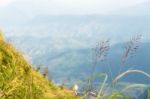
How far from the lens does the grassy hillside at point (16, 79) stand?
365 centimetres

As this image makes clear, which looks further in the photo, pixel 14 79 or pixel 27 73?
pixel 27 73

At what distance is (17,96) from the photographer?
144 inches

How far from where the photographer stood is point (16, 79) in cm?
376

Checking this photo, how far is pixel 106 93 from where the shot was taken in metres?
3.94

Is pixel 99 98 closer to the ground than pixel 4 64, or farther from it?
closer to the ground

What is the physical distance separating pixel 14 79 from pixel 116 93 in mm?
913

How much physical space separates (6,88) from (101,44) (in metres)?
3.16

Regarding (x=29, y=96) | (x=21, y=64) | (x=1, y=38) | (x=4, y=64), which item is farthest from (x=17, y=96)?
(x=1, y=38)

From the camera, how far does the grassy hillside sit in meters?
3.65

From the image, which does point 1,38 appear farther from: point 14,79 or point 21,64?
point 14,79

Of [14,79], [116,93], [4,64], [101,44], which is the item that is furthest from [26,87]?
[101,44]

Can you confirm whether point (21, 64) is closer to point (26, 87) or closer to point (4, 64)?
point (4, 64)

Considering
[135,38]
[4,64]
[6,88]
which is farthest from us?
[135,38]

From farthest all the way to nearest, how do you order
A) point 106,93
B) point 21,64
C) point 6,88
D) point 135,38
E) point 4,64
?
point 135,38 → point 21,64 → point 4,64 → point 106,93 → point 6,88
